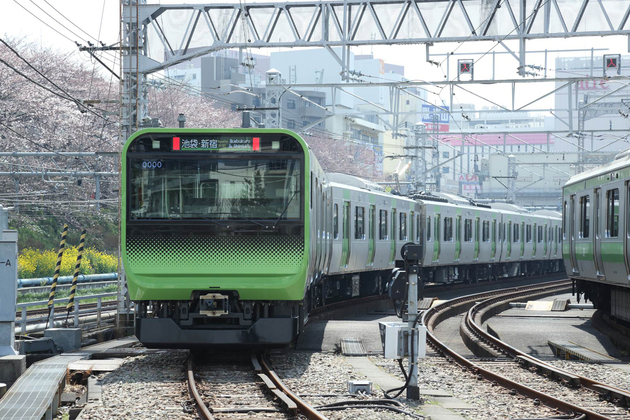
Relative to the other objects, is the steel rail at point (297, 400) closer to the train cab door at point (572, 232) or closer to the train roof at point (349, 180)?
the train roof at point (349, 180)

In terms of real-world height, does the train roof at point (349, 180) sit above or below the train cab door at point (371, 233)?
above

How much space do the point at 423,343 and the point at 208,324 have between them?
2983mm

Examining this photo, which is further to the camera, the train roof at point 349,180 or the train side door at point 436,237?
the train side door at point 436,237

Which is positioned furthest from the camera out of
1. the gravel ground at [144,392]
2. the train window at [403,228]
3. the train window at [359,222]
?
the train window at [403,228]

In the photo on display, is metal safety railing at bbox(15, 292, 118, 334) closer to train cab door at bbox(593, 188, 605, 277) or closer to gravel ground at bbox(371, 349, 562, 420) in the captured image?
gravel ground at bbox(371, 349, 562, 420)

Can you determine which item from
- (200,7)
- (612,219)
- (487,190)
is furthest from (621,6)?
(487,190)

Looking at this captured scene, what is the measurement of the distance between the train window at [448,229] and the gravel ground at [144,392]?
17679 mm

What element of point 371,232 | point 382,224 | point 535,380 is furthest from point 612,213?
point 382,224

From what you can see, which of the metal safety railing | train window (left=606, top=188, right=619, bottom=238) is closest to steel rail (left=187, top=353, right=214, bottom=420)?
the metal safety railing

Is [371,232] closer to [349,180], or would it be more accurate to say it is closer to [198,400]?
[349,180]

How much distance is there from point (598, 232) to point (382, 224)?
23.4 feet

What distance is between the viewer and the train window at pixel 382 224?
74.1 feet

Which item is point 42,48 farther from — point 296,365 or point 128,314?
point 296,365

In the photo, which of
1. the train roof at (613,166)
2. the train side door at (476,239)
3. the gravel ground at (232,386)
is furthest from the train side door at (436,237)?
the gravel ground at (232,386)
